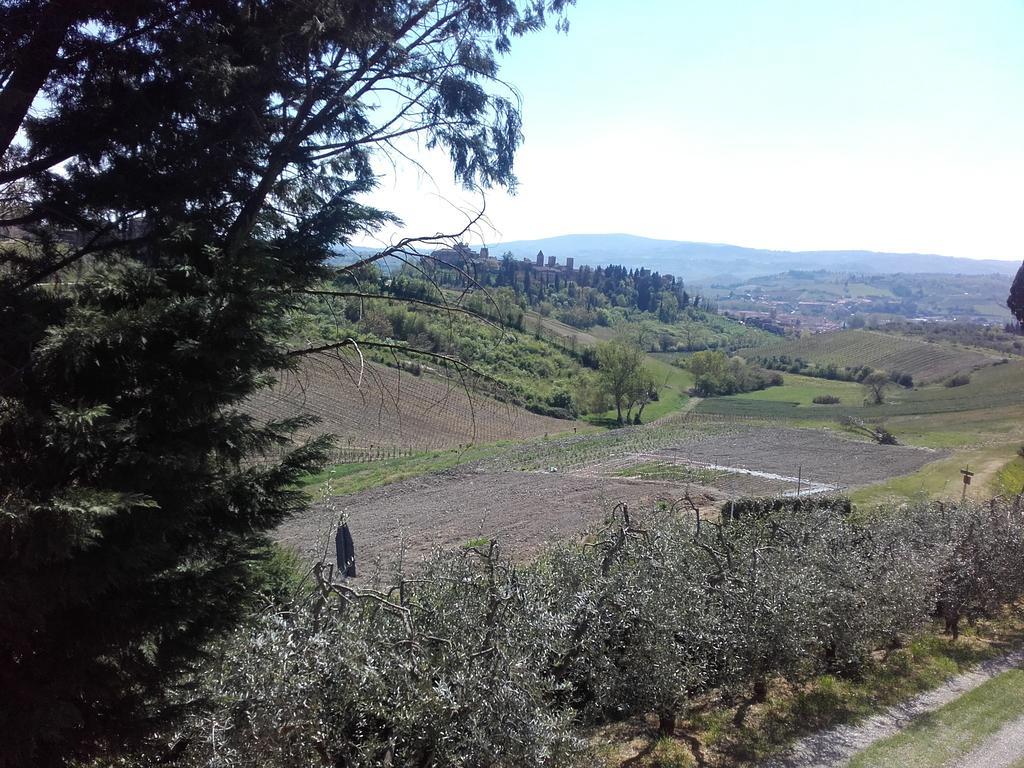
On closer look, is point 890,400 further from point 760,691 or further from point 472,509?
point 760,691

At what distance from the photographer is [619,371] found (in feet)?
184

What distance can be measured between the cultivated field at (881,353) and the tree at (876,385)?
3.95m

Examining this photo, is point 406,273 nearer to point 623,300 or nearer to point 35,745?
point 35,745

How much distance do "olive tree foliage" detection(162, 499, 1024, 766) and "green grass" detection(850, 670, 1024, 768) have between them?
0.90 meters

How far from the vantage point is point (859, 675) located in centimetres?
764

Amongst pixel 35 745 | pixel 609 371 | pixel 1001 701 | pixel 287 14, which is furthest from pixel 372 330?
pixel 609 371

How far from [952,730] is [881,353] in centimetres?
9166

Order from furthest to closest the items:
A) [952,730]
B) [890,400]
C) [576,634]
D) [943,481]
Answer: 1. [890,400]
2. [943,481]
3. [952,730]
4. [576,634]

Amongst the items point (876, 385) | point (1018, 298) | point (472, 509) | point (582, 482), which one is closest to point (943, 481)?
point (1018, 298)

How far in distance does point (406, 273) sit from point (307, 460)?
2018 millimetres

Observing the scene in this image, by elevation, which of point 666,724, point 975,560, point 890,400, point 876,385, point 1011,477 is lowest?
point 890,400

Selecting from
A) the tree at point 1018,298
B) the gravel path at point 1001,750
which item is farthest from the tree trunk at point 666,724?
the tree at point 1018,298

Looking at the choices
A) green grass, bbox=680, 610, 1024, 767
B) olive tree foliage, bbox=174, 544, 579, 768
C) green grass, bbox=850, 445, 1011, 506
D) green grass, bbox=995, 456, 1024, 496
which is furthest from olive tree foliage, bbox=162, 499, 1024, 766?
green grass, bbox=995, 456, 1024, 496

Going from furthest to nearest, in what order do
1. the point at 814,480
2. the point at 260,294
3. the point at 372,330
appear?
the point at 814,480, the point at 372,330, the point at 260,294
